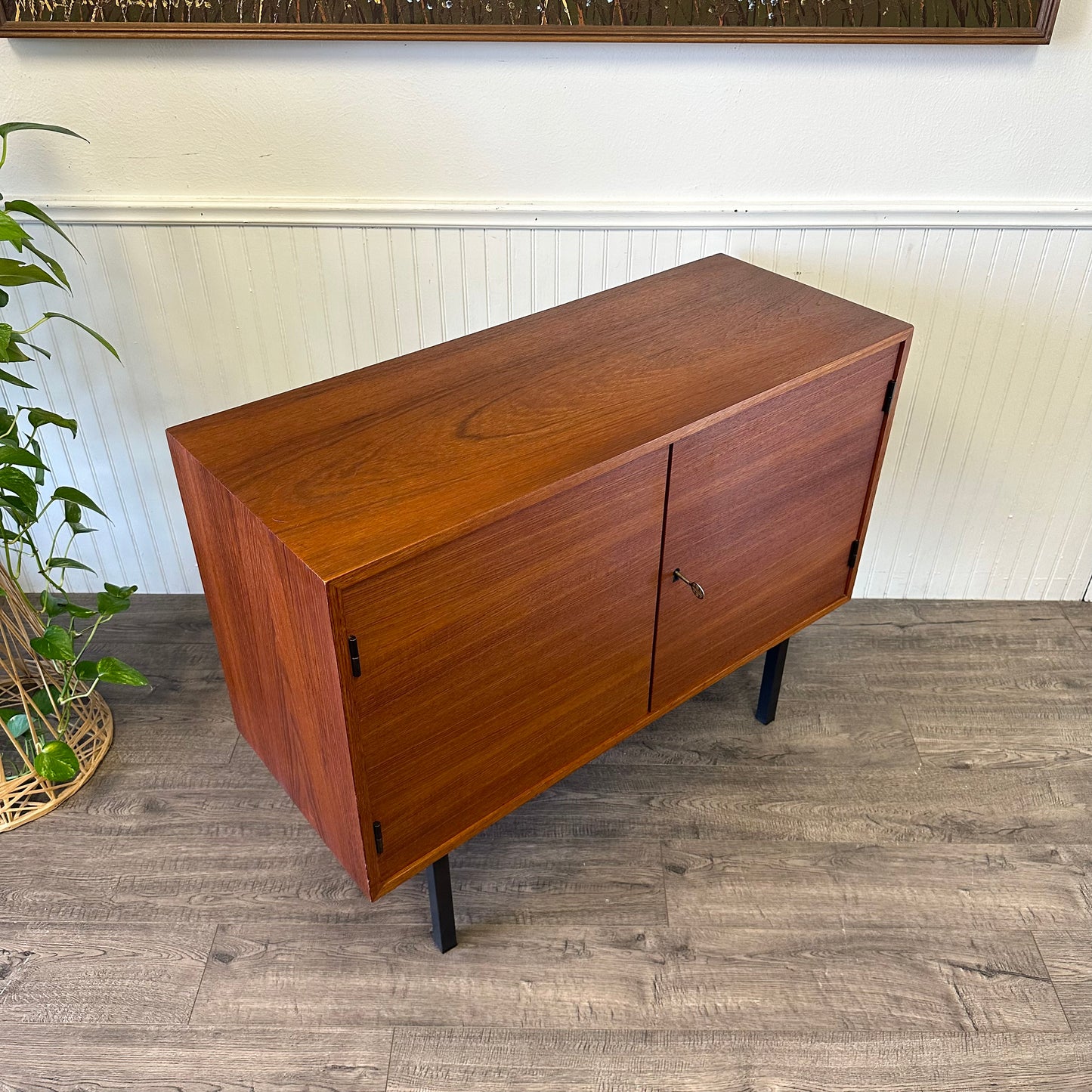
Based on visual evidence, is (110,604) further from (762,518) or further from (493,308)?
(762,518)

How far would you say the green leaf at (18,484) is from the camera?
158cm

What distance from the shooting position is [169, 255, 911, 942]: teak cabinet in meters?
1.19

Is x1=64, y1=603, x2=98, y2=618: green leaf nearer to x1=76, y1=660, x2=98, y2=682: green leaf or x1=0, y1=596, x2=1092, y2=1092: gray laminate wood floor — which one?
x1=76, y1=660, x2=98, y2=682: green leaf

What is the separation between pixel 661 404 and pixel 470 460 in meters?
0.30

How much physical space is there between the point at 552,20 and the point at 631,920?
154cm

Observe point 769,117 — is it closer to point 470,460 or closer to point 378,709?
point 470,460

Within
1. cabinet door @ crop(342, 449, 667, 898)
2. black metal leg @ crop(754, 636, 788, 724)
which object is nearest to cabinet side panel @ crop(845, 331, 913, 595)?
black metal leg @ crop(754, 636, 788, 724)

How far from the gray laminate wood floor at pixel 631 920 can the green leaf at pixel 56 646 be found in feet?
1.19

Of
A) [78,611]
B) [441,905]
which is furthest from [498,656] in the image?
[78,611]

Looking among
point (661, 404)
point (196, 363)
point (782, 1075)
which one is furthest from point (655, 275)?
point (782, 1075)

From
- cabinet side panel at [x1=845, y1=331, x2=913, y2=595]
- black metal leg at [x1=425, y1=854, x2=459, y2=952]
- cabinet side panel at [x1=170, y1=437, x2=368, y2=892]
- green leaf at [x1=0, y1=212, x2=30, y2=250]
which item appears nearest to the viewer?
cabinet side panel at [x1=170, y1=437, x2=368, y2=892]

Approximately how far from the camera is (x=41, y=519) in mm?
2229

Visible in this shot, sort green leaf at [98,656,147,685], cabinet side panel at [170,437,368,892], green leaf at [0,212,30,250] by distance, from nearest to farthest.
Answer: cabinet side panel at [170,437,368,892]
green leaf at [0,212,30,250]
green leaf at [98,656,147,685]

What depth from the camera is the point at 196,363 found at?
2.09 m
